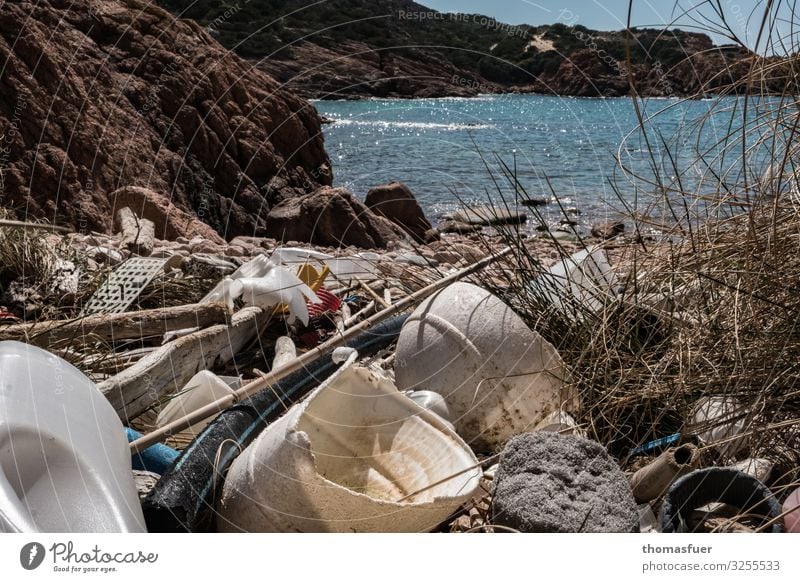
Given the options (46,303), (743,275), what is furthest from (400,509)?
(46,303)

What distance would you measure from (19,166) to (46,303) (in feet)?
14.5

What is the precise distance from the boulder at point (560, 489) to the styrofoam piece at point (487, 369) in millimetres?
512

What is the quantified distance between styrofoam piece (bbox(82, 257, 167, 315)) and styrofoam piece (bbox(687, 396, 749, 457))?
288 cm

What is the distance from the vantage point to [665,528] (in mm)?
2232

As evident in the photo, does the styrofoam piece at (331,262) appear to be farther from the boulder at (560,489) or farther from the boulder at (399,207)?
the boulder at (399,207)

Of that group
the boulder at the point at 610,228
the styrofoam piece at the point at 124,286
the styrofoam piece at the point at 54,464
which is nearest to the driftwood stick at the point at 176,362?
the styrofoam piece at the point at 124,286

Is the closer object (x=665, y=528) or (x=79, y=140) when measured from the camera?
(x=665, y=528)

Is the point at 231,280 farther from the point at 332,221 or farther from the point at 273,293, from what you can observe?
the point at 332,221

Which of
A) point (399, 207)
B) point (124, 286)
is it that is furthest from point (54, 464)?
point (399, 207)

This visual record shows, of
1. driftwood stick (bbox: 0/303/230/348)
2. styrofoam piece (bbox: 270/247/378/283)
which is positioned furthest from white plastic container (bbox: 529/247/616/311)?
styrofoam piece (bbox: 270/247/378/283)

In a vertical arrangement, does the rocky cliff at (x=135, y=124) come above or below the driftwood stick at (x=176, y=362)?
above

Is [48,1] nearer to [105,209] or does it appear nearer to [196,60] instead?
[196,60]

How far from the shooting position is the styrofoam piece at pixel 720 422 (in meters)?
2.47

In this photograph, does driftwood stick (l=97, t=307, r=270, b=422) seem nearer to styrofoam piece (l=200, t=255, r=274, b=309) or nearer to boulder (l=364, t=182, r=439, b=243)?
styrofoam piece (l=200, t=255, r=274, b=309)
